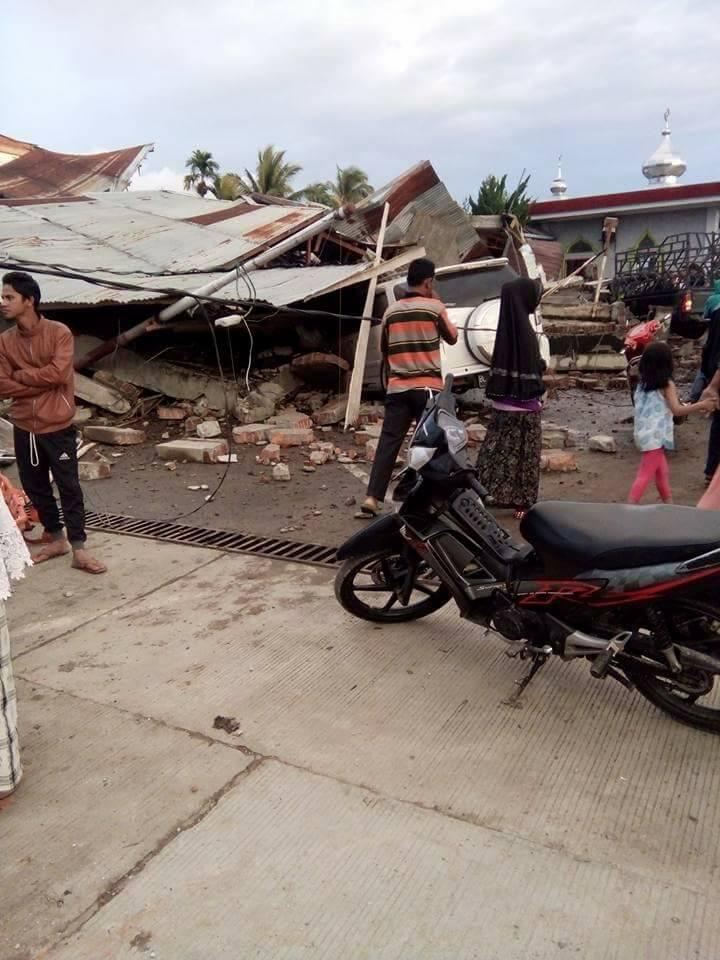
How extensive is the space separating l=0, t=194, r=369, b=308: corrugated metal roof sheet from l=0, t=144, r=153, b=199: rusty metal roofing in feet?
8.87

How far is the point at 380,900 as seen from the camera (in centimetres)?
205

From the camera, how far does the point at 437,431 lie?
3.20m

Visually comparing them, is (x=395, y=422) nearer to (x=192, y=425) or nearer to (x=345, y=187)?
(x=192, y=425)

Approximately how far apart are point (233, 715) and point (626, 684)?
1.60 meters

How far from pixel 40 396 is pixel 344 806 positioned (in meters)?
3.28

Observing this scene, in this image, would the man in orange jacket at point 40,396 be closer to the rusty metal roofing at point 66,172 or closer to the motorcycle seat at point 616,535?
the motorcycle seat at point 616,535

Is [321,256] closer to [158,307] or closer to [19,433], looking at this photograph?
[158,307]

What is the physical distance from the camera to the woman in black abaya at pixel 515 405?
16.6 feet

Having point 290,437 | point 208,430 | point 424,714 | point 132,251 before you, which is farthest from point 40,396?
point 132,251

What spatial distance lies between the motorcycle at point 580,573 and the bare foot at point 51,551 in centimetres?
256

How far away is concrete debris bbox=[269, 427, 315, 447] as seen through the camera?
7879 millimetres

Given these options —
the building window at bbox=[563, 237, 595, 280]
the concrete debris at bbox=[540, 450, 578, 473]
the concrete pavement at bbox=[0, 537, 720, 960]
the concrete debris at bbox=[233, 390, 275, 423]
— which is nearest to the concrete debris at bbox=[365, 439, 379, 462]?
the concrete debris at bbox=[540, 450, 578, 473]

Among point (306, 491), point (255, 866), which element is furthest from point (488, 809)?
point (306, 491)

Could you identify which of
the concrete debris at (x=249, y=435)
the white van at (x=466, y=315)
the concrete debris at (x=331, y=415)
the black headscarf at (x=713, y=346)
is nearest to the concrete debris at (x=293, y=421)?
the concrete debris at (x=331, y=415)
